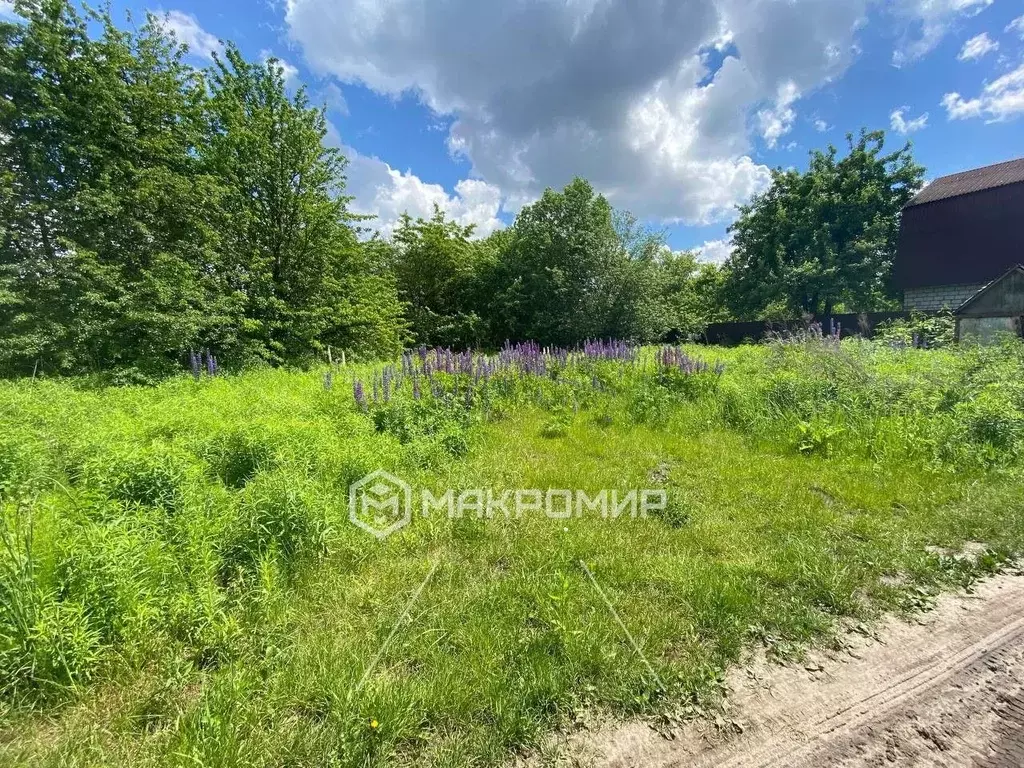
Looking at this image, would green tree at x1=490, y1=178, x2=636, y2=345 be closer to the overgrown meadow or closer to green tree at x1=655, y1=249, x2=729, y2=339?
green tree at x1=655, y1=249, x2=729, y2=339

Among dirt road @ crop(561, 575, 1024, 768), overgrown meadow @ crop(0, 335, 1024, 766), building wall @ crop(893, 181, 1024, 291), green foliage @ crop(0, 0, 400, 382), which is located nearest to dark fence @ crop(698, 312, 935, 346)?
building wall @ crop(893, 181, 1024, 291)

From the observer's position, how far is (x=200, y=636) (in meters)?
2.07

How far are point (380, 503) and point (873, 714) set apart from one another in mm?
3282

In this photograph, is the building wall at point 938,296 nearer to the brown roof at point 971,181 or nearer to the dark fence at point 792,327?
the dark fence at point 792,327

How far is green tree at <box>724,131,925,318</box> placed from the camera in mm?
21984

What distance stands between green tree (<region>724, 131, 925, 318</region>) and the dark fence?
3407 millimetres

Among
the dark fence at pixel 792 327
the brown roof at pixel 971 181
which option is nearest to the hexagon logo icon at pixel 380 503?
the dark fence at pixel 792 327

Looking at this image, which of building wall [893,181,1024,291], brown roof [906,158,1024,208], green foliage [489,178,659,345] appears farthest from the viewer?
green foliage [489,178,659,345]

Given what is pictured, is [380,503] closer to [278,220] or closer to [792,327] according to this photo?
[278,220]

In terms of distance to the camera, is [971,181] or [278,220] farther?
[971,181]

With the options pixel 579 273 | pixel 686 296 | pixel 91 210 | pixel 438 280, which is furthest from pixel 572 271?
pixel 91 210

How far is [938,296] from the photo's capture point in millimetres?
20297

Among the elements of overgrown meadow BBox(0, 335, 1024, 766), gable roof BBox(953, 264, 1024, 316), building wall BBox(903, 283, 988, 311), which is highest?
building wall BBox(903, 283, 988, 311)

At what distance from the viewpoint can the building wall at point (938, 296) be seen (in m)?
19.1
